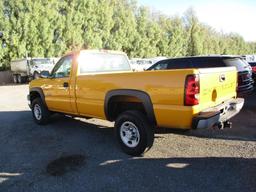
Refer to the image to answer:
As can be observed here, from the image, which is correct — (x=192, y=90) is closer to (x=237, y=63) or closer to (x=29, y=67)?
(x=237, y=63)

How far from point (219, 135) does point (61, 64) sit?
3.87 meters

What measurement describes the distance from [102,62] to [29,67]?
1993 centimetres

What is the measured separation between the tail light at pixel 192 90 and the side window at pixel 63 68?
311cm

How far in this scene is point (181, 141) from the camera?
6.23 m

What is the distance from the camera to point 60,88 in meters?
6.99

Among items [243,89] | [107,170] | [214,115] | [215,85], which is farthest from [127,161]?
[243,89]

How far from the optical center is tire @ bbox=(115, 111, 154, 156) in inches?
207

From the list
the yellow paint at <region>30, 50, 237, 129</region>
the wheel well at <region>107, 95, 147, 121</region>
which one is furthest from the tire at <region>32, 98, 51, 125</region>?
the wheel well at <region>107, 95, 147, 121</region>

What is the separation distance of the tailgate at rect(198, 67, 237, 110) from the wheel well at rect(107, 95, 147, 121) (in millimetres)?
1143

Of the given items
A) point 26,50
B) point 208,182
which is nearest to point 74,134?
point 208,182

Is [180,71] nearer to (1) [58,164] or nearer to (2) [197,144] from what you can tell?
(2) [197,144]

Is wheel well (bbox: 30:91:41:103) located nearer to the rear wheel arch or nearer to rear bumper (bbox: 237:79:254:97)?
the rear wheel arch

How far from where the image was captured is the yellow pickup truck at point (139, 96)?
4.61m

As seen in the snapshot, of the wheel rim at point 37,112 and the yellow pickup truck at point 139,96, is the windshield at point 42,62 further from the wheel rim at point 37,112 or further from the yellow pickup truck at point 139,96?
the yellow pickup truck at point 139,96
